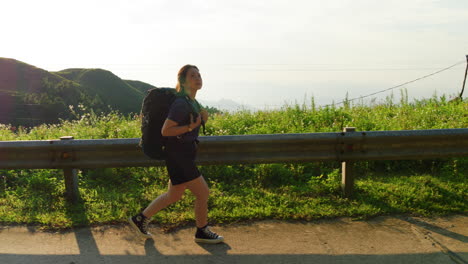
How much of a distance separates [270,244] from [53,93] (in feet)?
300

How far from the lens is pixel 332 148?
469 centimetres

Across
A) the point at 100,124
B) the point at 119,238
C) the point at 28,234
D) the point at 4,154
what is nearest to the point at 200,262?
the point at 119,238

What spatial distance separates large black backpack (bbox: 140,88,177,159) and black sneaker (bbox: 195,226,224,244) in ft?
2.70

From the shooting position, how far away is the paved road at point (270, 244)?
334 cm

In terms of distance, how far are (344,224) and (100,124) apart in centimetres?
534

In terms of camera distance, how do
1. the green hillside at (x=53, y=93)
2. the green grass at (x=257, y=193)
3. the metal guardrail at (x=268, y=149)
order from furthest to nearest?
1. the green hillside at (x=53, y=93)
2. the metal guardrail at (x=268, y=149)
3. the green grass at (x=257, y=193)

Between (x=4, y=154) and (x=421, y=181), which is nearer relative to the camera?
(x=4, y=154)

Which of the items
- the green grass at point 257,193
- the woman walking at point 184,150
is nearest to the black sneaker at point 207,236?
the woman walking at point 184,150

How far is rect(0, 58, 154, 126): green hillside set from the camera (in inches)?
2862

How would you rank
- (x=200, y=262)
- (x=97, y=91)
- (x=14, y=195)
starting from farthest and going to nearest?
(x=97, y=91)
(x=14, y=195)
(x=200, y=262)

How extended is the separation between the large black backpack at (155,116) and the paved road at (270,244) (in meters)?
0.89

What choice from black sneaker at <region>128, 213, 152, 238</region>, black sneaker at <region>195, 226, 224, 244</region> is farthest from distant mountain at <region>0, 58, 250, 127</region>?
black sneaker at <region>195, 226, 224, 244</region>

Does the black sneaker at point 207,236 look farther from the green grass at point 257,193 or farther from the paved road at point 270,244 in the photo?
the green grass at point 257,193

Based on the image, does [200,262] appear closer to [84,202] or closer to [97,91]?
[84,202]
